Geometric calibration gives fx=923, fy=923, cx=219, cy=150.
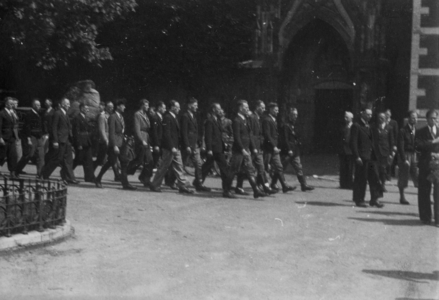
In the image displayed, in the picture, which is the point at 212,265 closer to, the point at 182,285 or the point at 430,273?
the point at 182,285

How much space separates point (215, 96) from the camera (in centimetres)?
3284

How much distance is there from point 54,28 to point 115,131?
560 centimetres

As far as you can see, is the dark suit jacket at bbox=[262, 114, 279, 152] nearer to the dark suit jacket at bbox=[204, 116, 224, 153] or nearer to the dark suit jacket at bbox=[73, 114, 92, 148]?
the dark suit jacket at bbox=[204, 116, 224, 153]

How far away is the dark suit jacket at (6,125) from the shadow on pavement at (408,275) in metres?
10.3

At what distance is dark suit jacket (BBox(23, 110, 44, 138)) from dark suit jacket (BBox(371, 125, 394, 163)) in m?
7.41

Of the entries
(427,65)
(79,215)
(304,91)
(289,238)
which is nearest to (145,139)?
(79,215)

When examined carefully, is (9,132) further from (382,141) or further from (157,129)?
(382,141)

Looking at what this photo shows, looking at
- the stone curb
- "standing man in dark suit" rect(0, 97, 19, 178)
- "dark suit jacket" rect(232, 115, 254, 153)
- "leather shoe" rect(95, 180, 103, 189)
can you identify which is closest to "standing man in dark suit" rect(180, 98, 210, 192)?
"dark suit jacket" rect(232, 115, 254, 153)

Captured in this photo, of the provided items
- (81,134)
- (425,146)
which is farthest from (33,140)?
(425,146)

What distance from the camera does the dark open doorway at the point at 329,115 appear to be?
31.6 metres

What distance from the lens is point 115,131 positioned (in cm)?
1781

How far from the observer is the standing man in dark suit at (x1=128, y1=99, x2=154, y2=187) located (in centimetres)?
1766

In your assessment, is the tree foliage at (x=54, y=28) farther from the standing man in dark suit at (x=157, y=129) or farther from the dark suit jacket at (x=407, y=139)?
the dark suit jacket at (x=407, y=139)

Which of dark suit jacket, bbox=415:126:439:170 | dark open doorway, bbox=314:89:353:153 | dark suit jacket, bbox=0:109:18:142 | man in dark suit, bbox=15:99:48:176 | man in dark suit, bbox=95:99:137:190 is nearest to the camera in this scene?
dark suit jacket, bbox=415:126:439:170
